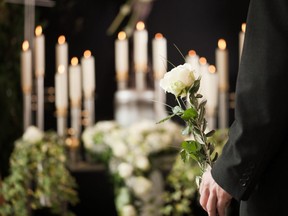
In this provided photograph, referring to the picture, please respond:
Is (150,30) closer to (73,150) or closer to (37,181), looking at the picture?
(73,150)

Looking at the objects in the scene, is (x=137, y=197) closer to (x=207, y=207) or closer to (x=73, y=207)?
(x=73, y=207)

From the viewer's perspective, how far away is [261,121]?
43.6 inches

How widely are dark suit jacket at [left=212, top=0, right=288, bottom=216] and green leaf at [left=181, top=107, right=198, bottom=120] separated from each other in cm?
13

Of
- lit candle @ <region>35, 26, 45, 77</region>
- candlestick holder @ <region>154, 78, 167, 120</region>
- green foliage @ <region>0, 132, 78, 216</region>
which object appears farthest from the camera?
candlestick holder @ <region>154, 78, 167, 120</region>

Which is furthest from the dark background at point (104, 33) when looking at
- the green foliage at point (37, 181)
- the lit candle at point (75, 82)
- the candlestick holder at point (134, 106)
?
the green foliage at point (37, 181)

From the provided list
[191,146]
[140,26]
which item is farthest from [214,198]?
[140,26]

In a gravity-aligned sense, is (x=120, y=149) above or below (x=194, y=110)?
below

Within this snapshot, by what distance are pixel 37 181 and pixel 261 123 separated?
5.48 ft

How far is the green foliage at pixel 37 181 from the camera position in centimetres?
259

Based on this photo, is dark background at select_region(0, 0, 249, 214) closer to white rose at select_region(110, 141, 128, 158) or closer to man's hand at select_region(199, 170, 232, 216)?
white rose at select_region(110, 141, 128, 158)

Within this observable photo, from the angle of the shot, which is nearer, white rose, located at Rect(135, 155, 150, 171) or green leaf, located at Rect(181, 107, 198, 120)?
green leaf, located at Rect(181, 107, 198, 120)

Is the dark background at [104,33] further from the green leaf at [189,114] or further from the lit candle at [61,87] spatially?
the green leaf at [189,114]

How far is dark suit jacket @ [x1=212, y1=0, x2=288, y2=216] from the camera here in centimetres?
111

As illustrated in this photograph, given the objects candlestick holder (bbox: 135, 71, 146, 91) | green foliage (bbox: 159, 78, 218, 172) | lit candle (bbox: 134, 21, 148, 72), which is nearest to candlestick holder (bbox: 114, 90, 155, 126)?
candlestick holder (bbox: 135, 71, 146, 91)
